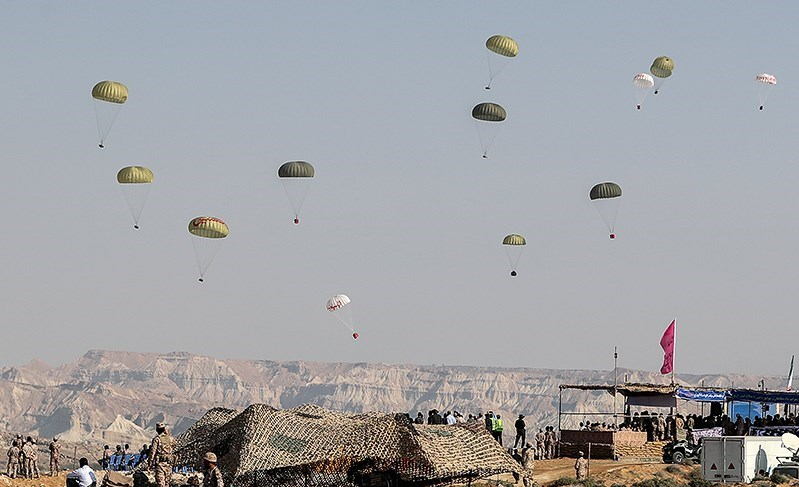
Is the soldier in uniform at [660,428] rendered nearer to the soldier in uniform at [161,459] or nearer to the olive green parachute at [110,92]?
the olive green parachute at [110,92]

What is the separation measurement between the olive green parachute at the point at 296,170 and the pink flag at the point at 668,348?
58.7ft

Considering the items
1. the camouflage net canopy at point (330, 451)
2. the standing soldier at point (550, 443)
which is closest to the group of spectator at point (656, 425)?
the standing soldier at point (550, 443)

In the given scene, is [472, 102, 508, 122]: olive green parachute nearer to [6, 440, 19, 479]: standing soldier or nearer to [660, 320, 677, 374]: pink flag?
[660, 320, 677, 374]: pink flag

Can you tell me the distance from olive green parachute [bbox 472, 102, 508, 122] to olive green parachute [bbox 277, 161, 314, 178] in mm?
7045

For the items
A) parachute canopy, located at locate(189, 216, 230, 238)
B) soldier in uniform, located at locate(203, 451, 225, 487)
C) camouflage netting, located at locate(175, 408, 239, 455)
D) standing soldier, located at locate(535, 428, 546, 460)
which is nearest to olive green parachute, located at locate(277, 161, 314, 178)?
parachute canopy, located at locate(189, 216, 230, 238)

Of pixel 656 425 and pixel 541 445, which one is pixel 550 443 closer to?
pixel 541 445

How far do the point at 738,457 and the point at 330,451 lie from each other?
15.6 meters

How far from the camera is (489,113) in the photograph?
54.8 metres

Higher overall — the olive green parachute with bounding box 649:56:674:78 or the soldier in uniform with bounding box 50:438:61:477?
the olive green parachute with bounding box 649:56:674:78

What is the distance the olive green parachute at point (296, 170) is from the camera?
5291cm

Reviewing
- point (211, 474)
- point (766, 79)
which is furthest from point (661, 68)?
point (211, 474)

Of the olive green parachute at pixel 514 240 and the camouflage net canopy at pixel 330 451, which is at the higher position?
the olive green parachute at pixel 514 240

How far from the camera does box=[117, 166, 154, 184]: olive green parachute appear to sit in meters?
50.8

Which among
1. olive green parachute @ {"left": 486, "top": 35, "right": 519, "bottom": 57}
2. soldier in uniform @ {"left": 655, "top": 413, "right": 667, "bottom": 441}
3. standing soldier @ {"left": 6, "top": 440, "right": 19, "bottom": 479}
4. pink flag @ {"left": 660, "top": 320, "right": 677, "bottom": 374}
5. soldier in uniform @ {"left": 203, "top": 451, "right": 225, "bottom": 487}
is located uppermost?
olive green parachute @ {"left": 486, "top": 35, "right": 519, "bottom": 57}
